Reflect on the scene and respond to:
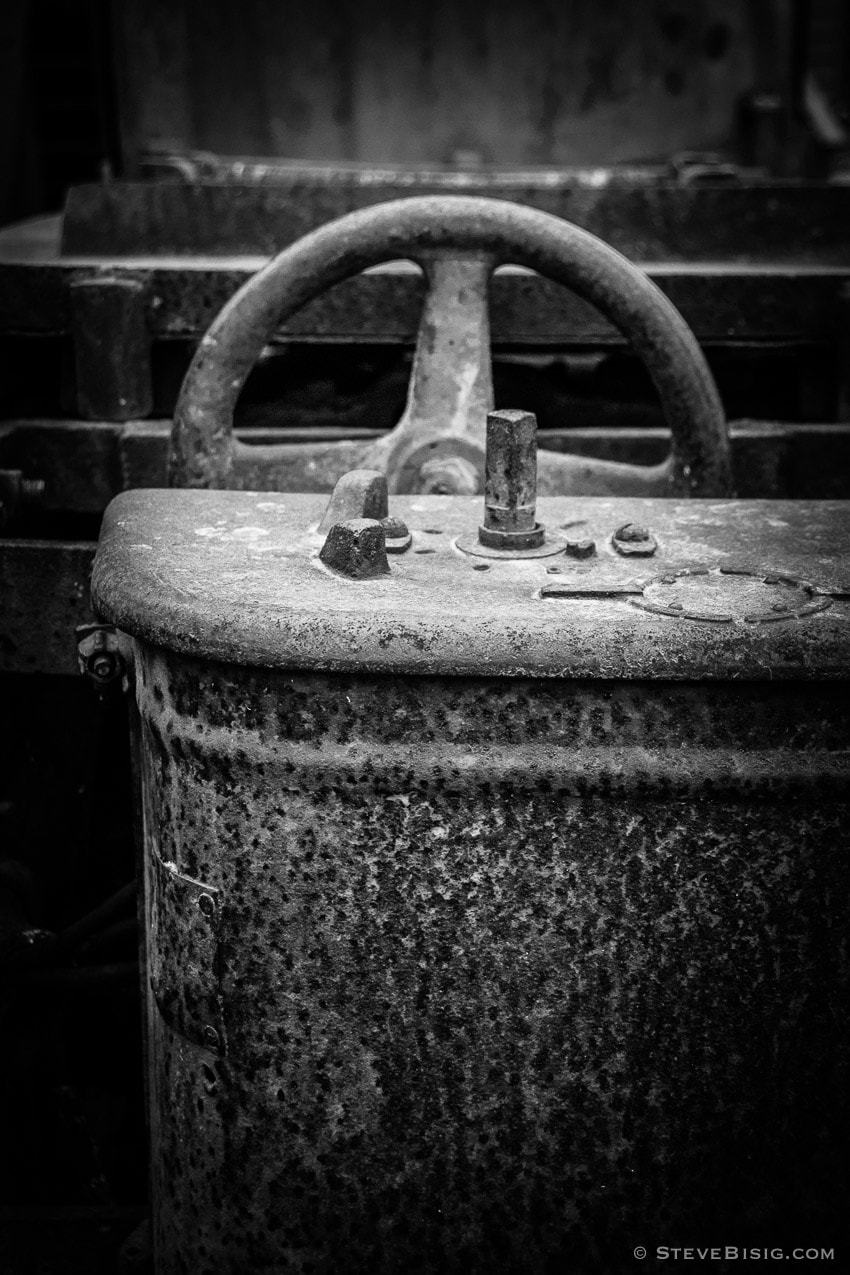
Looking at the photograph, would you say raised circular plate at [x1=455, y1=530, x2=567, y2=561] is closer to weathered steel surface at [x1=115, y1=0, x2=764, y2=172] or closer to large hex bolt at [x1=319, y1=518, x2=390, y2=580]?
large hex bolt at [x1=319, y1=518, x2=390, y2=580]

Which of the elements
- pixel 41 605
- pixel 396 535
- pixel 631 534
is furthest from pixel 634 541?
pixel 41 605

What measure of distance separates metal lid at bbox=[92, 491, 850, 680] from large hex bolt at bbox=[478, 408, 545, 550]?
3cm

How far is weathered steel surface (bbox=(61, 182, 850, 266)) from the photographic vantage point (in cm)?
212

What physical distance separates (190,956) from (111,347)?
109 cm

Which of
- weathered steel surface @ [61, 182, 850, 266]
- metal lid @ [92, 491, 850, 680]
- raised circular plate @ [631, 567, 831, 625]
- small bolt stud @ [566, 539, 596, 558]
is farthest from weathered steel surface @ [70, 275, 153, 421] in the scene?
raised circular plate @ [631, 567, 831, 625]

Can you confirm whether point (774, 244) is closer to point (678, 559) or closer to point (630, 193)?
point (630, 193)

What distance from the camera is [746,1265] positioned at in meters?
1.16

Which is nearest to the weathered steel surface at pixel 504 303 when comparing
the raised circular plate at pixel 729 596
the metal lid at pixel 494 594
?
the metal lid at pixel 494 594

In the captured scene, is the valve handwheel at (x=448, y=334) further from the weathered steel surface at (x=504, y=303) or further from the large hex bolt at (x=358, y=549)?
the large hex bolt at (x=358, y=549)

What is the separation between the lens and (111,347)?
6.45ft

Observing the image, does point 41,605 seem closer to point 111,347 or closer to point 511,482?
point 111,347

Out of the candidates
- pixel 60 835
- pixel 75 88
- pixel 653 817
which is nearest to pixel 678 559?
pixel 653 817

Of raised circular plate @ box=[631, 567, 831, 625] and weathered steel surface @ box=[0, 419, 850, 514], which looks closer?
raised circular plate @ box=[631, 567, 831, 625]

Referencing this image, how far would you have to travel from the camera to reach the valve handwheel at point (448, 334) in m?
1.62
